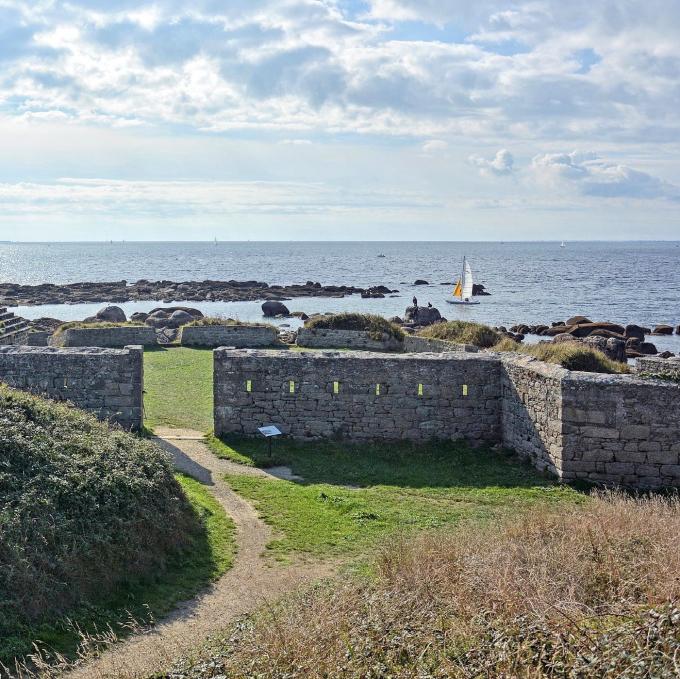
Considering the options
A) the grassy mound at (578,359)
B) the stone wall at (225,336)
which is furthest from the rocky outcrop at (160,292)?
the grassy mound at (578,359)

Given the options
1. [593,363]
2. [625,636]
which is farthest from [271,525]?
[593,363]

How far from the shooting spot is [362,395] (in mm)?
17656

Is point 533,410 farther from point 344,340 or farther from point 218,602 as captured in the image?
point 344,340

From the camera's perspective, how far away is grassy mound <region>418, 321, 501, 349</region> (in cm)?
3119

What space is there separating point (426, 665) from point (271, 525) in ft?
20.3

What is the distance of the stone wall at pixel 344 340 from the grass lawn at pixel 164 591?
60.0ft

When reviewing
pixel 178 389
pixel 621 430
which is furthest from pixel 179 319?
pixel 621 430

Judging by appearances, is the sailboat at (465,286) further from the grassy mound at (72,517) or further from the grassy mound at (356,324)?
the grassy mound at (72,517)

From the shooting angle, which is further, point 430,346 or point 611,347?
point 611,347

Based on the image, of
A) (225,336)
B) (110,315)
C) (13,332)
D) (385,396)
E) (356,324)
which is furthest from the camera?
(110,315)

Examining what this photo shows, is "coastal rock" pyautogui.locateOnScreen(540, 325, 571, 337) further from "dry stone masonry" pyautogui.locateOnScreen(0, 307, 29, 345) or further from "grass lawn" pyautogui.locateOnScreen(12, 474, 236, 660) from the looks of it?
"grass lawn" pyautogui.locateOnScreen(12, 474, 236, 660)

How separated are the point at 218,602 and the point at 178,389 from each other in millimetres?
12983

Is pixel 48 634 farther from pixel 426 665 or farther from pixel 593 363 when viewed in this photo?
pixel 593 363

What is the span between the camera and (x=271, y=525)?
13.1 meters
